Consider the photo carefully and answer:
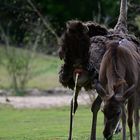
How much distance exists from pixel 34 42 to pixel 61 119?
14282 millimetres

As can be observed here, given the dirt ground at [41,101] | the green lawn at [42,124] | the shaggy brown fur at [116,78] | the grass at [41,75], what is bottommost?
the grass at [41,75]

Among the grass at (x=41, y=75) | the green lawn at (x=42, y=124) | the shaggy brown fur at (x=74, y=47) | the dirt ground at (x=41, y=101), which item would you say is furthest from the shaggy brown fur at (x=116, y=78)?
the grass at (x=41, y=75)

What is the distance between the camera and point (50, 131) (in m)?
18.5

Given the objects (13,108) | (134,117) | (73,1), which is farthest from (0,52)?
(134,117)

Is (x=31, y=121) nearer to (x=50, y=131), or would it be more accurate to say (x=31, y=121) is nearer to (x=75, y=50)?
(x=50, y=131)

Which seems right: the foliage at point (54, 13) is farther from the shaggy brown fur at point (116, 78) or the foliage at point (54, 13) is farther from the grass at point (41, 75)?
the shaggy brown fur at point (116, 78)

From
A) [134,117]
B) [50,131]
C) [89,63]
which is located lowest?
[50,131]

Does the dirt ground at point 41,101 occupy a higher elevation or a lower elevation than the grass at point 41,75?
higher

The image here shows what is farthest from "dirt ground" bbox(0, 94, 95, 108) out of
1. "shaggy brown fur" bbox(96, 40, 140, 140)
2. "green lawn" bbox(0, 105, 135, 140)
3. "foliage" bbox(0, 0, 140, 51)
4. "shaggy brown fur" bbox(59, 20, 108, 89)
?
"shaggy brown fur" bbox(96, 40, 140, 140)

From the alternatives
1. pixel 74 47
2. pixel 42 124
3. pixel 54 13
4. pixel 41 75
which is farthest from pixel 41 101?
pixel 54 13

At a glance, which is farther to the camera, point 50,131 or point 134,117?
point 50,131

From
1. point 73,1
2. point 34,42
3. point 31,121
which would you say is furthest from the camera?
point 73,1

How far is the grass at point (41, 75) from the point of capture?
38253 mm

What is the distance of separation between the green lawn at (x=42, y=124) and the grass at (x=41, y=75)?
32.3 feet
